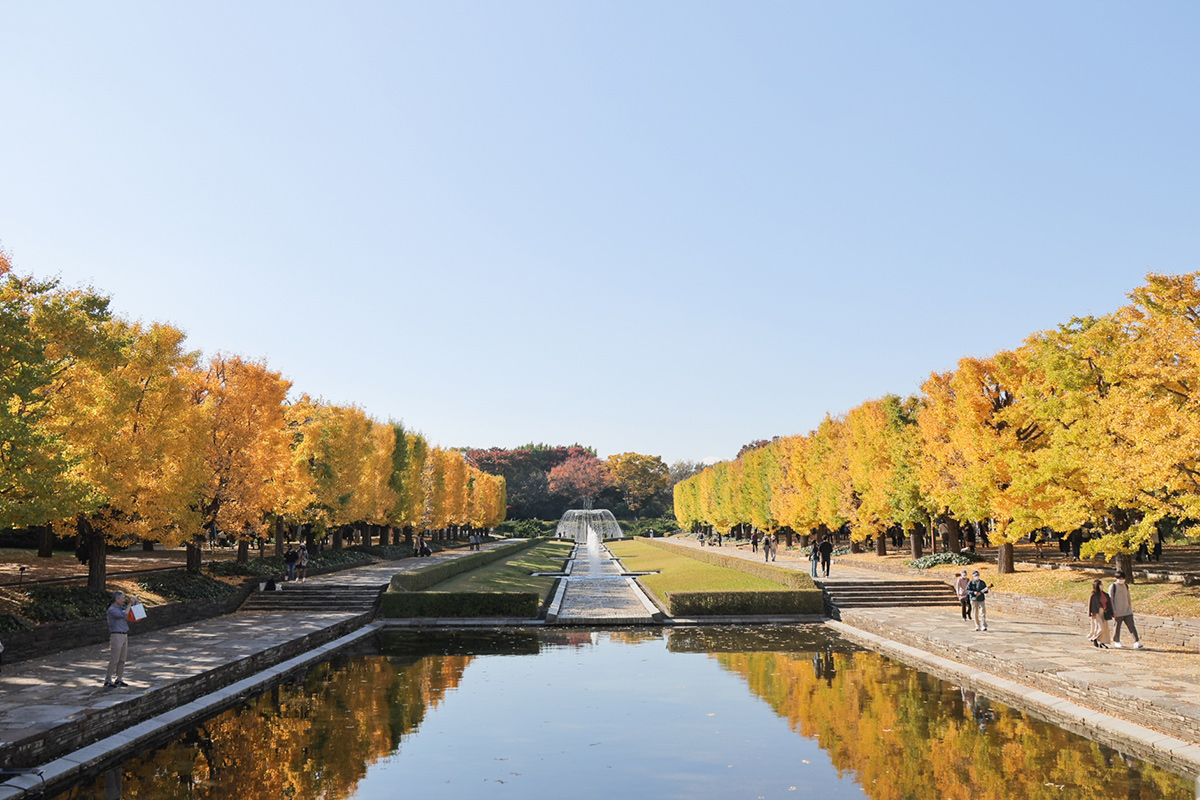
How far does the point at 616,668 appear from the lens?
1784 cm

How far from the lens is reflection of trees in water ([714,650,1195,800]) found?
964 cm

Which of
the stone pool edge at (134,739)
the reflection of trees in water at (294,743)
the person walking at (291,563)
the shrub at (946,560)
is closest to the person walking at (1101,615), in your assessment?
the reflection of trees in water at (294,743)

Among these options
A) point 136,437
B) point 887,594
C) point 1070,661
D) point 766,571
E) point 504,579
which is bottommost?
point 504,579

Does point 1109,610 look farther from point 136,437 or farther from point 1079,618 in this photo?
point 136,437

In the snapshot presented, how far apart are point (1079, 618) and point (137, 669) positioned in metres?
23.3

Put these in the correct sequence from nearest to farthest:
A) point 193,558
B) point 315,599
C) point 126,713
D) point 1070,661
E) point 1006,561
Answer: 1. point 126,713
2. point 1070,661
3. point 193,558
4. point 315,599
5. point 1006,561

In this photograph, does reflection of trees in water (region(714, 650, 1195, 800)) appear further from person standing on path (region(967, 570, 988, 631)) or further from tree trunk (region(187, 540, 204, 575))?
tree trunk (region(187, 540, 204, 575))

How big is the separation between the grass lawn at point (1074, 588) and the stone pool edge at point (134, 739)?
21.8 meters

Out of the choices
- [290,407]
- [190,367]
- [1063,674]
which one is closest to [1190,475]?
[1063,674]

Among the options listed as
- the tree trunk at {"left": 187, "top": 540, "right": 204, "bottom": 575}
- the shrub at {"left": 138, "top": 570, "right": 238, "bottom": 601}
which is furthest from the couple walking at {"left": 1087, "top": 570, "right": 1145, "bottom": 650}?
the tree trunk at {"left": 187, "top": 540, "right": 204, "bottom": 575}

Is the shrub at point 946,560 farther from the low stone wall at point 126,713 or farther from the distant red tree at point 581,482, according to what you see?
the distant red tree at point 581,482

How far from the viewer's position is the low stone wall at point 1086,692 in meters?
11.6

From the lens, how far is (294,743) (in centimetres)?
1154

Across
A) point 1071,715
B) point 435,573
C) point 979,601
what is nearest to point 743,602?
point 979,601
